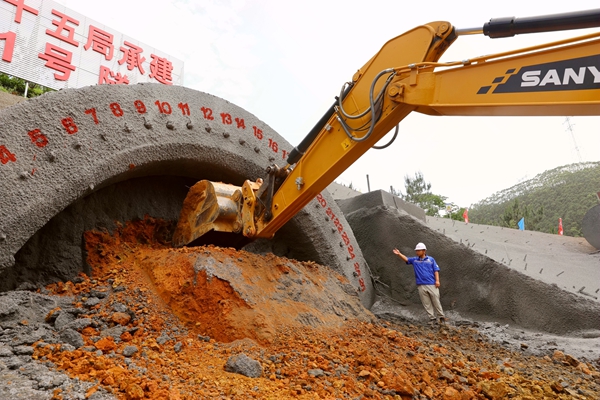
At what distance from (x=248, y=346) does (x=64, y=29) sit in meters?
11.9

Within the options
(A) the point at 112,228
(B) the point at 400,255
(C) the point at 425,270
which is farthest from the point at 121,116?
(C) the point at 425,270

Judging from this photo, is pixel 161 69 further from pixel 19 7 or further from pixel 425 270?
pixel 425 270

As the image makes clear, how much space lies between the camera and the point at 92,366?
7.82 feet

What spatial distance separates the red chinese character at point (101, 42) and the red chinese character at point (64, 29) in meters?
0.39

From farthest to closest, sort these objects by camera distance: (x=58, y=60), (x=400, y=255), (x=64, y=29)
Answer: (x=64, y=29) < (x=58, y=60) < (x=400, y=255)

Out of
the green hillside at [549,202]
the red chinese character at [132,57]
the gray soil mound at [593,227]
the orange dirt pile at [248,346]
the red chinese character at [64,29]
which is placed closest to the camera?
the orange dirt pile at [248,346]

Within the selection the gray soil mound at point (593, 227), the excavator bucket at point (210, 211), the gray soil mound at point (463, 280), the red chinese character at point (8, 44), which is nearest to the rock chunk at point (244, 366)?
the excavator bucket at point (210, 211)

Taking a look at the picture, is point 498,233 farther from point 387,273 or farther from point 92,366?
point 92,366

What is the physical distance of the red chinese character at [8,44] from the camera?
32.5 ft

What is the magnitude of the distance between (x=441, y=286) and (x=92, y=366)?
519cm

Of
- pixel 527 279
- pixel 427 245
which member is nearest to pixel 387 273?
pixel 427 245

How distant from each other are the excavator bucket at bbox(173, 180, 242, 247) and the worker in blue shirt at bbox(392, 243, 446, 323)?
2.82 meters

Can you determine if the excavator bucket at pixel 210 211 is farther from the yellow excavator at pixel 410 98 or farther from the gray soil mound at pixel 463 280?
the gray soil mound at pixel 463 280

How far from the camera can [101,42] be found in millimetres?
12070
